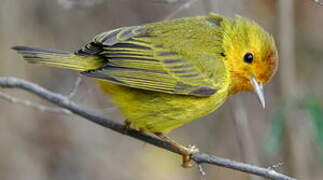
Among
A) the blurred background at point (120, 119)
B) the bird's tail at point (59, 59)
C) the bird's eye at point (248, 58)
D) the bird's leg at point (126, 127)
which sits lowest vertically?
the bird's leg at point (126, 127)

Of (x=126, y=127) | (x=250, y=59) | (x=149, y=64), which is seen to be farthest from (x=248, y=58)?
(x=126, y=127)

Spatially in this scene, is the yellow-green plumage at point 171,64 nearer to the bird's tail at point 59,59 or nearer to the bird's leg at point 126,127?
the bird's tail at point 59,59

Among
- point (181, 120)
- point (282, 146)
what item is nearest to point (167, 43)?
point (181, 120)

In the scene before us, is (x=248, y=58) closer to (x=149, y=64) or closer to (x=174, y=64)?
(x=174, y=64)

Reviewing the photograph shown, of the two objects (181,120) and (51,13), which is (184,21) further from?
(51,13)

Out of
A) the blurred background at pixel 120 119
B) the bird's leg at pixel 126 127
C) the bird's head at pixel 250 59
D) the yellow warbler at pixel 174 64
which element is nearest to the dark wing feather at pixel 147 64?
the yellow warbler at pixel 174 64

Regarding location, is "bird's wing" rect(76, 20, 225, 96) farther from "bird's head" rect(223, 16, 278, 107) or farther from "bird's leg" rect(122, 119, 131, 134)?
"bird's leg" rect(122, 119, 131, 134)

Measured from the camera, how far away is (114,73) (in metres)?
4.38

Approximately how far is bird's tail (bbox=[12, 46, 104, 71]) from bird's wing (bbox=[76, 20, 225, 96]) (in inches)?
2.5

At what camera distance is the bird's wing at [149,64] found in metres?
4.58

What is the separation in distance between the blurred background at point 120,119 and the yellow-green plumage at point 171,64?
1112 millimetres

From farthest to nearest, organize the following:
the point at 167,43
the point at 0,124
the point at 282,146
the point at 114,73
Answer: the point at 0,124
the point at 282,146
the point at 167,43
the point at 114,73

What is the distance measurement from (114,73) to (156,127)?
1.67ft

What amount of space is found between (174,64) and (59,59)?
0.84 metres
